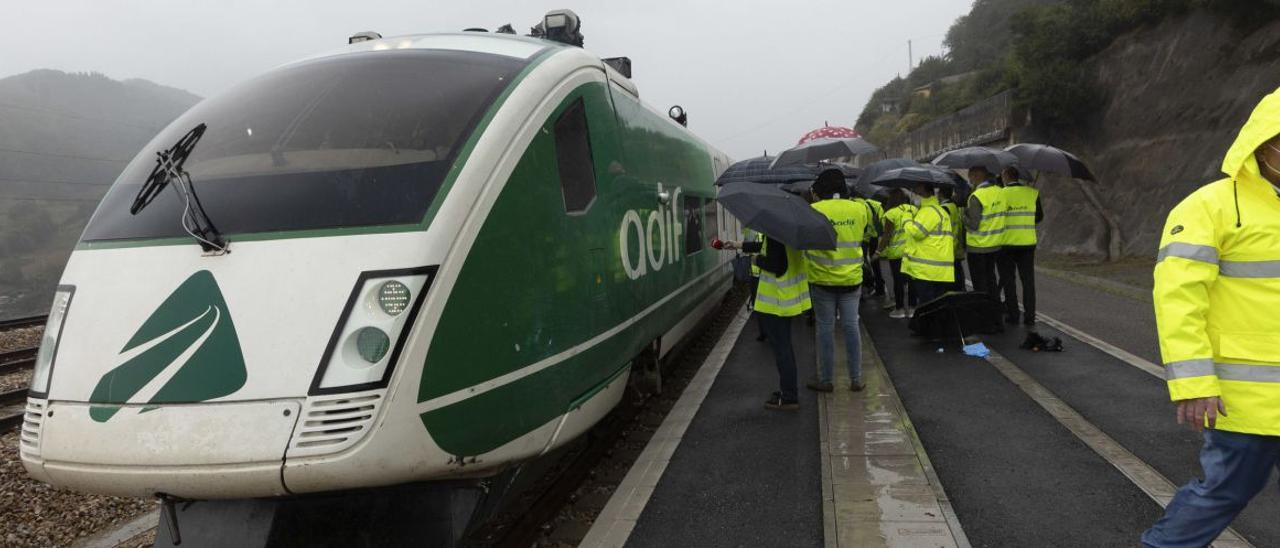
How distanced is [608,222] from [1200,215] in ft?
8.72

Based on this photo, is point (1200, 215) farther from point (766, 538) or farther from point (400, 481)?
point (400, 481)

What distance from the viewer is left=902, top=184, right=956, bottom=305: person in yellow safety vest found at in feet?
23.7

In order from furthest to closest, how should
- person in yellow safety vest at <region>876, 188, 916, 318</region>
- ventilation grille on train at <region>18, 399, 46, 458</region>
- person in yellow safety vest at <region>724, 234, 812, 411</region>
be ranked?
1. person in yellow safety vest at <region>876, 188, 916, 318</region>
2. person in yellow safety vest at <region>724, 234, 812, 411</region>
3. ventilation grille on train at <region>18, 399, 46, 458</region>

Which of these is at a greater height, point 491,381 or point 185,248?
point 185,248

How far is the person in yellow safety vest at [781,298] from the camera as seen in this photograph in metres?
5.59

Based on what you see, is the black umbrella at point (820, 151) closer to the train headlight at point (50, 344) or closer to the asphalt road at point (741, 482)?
the asphalt road at point (741, 482)

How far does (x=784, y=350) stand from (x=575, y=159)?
2.63 metres

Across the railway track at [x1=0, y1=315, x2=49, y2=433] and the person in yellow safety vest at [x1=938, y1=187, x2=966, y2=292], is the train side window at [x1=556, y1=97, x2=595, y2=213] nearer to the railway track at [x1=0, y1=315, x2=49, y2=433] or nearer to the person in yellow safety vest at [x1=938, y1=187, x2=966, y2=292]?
the railway track at [x1=0, y1=315, x2=49, y2=433]

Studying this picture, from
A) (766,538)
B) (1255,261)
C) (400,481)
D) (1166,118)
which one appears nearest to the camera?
(1255,261)

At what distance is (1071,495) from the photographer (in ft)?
12.8

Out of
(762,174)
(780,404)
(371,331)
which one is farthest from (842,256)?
(371,331)

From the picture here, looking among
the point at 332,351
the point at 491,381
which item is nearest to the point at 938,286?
the point at 491,381

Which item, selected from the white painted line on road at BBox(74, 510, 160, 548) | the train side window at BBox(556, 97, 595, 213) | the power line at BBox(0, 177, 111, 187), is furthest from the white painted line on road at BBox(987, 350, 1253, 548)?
the power line at BBox(0, 177, 111, 187)

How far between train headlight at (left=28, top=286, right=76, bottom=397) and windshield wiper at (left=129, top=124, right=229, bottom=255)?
42 centimetres
